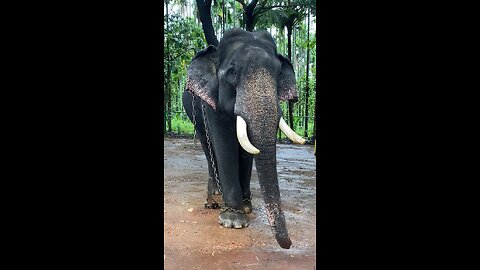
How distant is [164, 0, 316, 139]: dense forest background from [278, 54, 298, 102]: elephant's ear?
426 cm

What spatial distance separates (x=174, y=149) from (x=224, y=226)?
5.54 metres

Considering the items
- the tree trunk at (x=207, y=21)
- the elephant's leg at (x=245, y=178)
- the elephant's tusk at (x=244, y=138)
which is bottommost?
the elephant's leg at (x=245, y=178)

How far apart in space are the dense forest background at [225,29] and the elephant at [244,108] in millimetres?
4202

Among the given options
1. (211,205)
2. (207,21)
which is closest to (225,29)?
(207,21)

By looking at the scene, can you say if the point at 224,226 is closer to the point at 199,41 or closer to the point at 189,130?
A: the point at 199,41

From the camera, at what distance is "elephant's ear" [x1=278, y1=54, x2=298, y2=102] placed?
136 inches

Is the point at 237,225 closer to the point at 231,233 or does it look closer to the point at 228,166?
the point at 231,233

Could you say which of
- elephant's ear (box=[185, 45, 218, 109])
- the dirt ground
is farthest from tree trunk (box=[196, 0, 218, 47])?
elephant's ear (box=[185, 45, 218, 109])

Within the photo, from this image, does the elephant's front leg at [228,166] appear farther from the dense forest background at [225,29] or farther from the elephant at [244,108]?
the dense forest background at [225,29]

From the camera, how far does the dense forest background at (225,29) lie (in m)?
8.41

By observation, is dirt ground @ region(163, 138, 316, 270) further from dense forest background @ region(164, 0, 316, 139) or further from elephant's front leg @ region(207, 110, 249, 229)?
dense forest background @ region(164, 0, 316, 139)

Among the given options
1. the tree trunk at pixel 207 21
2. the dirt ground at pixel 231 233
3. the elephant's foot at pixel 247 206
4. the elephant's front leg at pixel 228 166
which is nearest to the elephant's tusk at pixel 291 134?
the elephant's front leg at pixel 228 166

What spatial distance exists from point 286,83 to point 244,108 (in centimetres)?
70

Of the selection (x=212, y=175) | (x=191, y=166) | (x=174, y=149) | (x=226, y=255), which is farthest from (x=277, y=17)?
(x=226, y=255)
